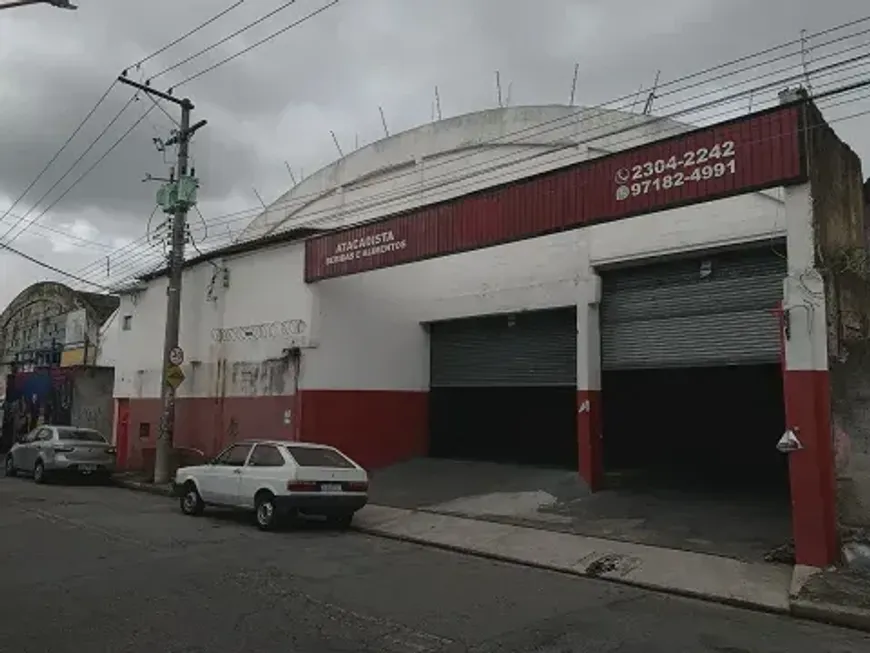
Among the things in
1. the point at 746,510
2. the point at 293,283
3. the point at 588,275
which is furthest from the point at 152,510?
the point at 746,510

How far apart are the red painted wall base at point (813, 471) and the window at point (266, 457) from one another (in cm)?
791

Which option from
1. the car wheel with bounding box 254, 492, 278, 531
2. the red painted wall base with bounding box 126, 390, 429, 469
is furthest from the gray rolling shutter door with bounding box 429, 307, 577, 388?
the car wheel with bounding box 254, 492, 278, 531

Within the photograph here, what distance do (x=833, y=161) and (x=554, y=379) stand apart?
323 inches

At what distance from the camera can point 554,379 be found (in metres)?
17.9

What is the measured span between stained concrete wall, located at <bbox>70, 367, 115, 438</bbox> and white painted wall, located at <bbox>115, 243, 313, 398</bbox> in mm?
3735

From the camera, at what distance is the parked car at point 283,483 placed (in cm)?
1279

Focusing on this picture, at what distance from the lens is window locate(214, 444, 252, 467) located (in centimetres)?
1400

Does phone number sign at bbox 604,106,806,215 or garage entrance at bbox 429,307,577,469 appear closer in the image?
phone number sign at bbox 604,106,806,215

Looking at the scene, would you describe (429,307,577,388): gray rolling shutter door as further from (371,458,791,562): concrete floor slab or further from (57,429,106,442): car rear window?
(57,429,106,442): car rear window

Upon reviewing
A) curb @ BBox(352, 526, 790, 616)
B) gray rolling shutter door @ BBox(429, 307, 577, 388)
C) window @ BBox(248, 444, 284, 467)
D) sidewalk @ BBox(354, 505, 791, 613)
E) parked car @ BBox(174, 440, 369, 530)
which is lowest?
curb @ BBox(352, 526, 790, 616)

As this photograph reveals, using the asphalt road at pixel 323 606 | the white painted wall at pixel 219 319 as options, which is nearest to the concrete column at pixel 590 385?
the asphalt road at pixel 323 606

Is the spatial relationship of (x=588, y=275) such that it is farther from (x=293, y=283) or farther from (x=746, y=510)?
(x=293, y=283)

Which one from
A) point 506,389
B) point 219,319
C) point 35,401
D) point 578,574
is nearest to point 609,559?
point 578,574

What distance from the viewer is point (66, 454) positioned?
2067 cm
